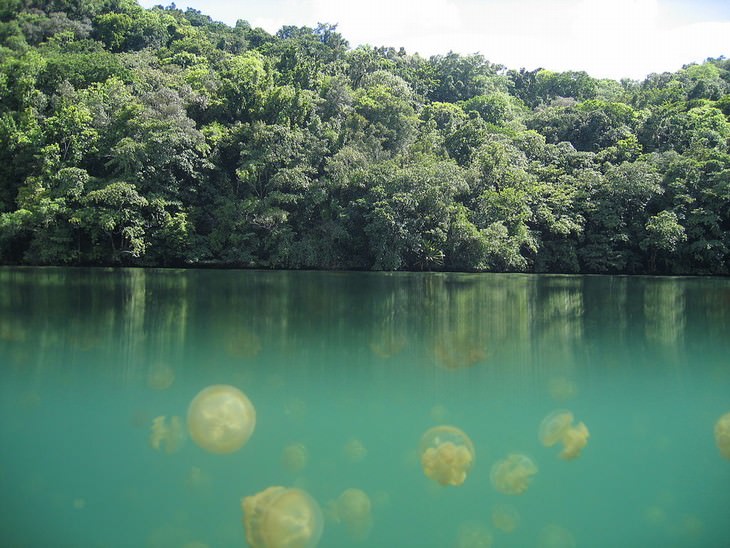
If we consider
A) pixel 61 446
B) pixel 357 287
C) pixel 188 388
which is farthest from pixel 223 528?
pixel 357 287

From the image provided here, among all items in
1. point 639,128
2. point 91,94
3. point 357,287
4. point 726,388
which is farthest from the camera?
point 639,128

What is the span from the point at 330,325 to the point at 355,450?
523cm

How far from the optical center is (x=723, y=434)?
4410 millimetres

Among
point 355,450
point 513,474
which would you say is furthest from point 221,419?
point 513,474

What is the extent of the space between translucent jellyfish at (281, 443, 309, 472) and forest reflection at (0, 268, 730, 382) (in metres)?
1.86

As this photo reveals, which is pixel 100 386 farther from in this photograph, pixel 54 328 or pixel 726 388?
pixel 726 388

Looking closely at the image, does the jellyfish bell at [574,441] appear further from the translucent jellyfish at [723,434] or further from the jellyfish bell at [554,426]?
the translucent jellyfish at [723,434]

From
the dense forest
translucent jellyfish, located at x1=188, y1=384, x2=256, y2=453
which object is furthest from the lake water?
the dense forest

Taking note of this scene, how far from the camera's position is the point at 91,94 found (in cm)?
2561

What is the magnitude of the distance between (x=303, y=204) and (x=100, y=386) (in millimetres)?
21334

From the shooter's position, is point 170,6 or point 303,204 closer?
point 303,204

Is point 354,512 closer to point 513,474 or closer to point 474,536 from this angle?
point 474,536

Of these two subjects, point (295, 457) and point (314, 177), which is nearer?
point (295, 457)

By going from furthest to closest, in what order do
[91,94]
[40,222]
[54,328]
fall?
[91,94], [40,222], [54,328]
